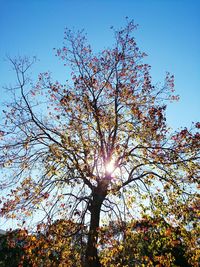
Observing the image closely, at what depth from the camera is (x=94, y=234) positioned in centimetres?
1135

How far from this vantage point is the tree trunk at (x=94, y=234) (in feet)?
36.4

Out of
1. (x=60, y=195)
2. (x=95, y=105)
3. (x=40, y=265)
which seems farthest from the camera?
(x=95, y=105)

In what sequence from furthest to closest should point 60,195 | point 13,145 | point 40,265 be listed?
point 13,145
point 60,195
point 40,265

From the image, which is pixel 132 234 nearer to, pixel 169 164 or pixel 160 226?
pixel 160 226

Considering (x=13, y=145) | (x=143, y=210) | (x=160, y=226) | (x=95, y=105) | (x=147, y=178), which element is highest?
(x=95, y=105)

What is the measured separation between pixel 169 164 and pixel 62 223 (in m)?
6.04

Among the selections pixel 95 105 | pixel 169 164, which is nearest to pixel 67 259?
pixel 169 164

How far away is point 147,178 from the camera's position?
13.0m

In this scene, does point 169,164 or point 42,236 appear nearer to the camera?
point 42,236

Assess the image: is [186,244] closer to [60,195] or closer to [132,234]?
[132,234]

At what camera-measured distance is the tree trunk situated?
437 inches

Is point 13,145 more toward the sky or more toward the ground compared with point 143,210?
more toward the sky

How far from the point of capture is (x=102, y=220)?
12383mm

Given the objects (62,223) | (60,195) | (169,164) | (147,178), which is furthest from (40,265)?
(169,164)
